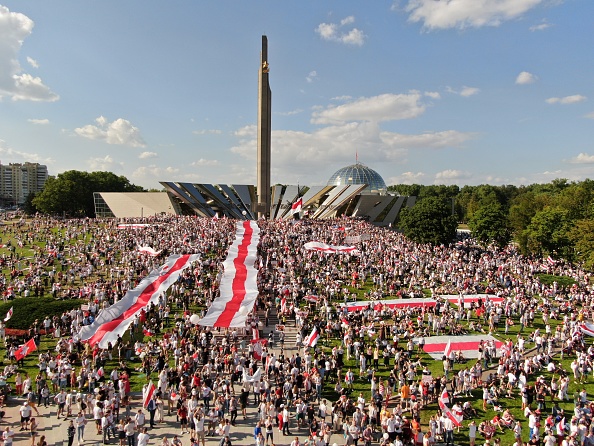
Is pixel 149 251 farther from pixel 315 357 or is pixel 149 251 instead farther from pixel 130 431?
pixel 130 431

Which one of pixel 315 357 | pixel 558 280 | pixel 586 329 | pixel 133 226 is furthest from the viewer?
pixel 133 226

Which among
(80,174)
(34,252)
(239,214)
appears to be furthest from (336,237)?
(80,174)

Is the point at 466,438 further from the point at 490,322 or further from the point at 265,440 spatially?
the point at 490,322

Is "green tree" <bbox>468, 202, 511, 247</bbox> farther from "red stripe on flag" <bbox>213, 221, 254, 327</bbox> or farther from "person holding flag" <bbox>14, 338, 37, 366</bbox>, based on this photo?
"person holding flag" <bbox>14, 338, 37, 366</bbox>

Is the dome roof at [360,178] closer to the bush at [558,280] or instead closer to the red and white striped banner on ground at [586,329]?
the bush at [558,280]

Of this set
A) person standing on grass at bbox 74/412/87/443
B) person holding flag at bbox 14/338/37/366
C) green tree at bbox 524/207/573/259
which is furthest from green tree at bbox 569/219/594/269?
person holding flag at bbox 14/338/37/366

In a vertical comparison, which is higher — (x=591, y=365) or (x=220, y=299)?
(x=220, y=299)

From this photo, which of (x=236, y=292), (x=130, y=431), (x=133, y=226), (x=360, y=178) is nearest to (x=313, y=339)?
(x=236, y=292)
